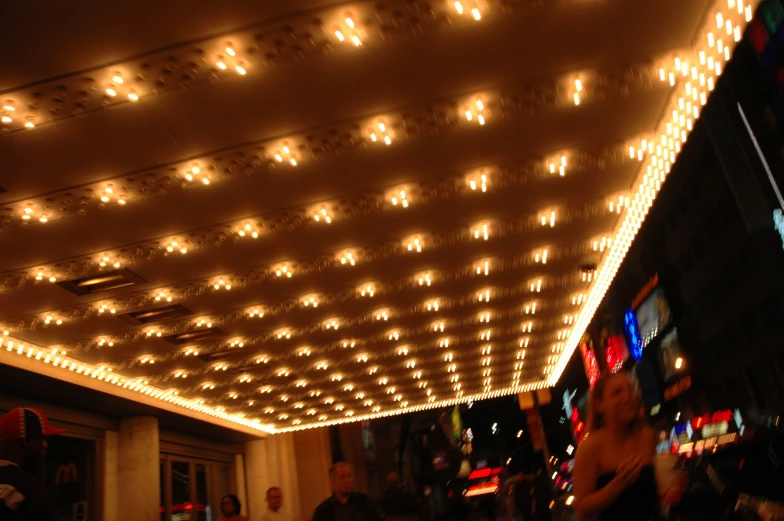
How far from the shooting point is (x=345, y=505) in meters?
4.05

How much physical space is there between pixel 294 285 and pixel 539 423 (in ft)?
47.9

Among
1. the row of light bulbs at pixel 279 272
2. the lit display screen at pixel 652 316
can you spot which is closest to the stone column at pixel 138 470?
the row of light bulbs at pixel 279 272

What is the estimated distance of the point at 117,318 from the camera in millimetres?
7906

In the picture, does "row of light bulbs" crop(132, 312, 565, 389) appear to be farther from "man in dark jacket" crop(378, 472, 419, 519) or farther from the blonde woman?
the blonde woman

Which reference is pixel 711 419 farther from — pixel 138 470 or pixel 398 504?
pixel 138 470

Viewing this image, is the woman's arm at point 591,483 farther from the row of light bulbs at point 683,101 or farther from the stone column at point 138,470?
the stone column at point 138,470

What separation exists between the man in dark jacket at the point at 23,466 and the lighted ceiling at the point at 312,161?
214 centimetres

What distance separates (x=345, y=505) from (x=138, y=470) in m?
8.23

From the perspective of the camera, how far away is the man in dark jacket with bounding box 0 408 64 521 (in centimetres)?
271

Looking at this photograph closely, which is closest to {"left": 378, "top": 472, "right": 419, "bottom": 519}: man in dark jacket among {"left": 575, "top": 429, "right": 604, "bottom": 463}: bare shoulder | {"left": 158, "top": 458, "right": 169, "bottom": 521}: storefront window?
{"left": 575, "top": 429, "right": 604, "bottom": 463}: bare shoulder

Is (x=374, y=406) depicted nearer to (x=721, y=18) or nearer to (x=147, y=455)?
(x=147, y=455)

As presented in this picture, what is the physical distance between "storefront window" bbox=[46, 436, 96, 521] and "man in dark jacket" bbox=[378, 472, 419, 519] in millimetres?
6114

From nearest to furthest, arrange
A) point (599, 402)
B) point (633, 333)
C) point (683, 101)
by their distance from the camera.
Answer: point (599, 402) < point (683, 101) < point (633, 333)

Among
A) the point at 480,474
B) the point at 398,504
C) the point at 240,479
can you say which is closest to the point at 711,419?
the point at 398,504
